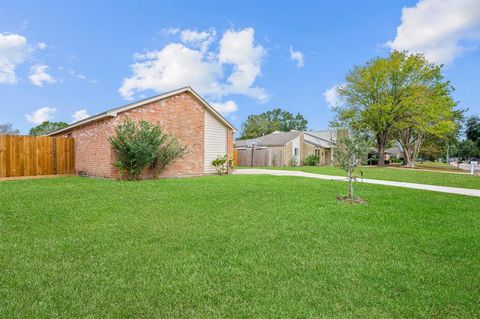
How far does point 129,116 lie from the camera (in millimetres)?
13391

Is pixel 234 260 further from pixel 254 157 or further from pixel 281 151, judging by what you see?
pixel 254 157

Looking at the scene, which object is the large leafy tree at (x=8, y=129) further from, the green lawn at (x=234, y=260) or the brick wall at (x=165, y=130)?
the green lawn at (x=234, y=260)

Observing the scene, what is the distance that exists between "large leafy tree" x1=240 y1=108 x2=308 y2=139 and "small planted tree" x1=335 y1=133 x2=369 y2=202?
50.8 meters

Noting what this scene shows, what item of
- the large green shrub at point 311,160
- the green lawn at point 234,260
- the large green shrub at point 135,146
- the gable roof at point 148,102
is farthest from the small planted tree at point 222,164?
the large green shrub at point 311,160

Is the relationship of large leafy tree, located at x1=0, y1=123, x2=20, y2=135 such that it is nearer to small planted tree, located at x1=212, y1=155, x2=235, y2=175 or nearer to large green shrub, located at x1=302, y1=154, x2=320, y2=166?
small planted tree, located at x1=212, y1=155, x2=235, y2=175

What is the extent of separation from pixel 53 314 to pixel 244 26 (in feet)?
52.4

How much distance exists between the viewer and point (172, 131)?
15078 millimetres

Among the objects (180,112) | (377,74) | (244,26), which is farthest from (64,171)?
(377,74)

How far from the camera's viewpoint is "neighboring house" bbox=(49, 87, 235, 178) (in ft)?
43.6

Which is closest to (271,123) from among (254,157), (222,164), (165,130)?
(254,157)

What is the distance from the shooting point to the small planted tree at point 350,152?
8.32m

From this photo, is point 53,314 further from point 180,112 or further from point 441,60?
point 441,60

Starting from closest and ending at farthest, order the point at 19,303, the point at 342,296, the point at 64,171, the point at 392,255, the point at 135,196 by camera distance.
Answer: the point at 19,303 < the point at 342,296 < the point at 392,255 < the point at 135,196 < the point at 64,171

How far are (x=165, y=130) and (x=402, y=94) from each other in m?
27.3
